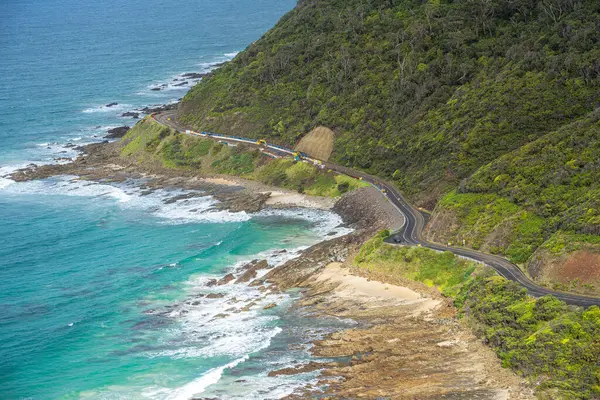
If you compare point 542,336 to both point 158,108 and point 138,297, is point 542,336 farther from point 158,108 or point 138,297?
point 158,108

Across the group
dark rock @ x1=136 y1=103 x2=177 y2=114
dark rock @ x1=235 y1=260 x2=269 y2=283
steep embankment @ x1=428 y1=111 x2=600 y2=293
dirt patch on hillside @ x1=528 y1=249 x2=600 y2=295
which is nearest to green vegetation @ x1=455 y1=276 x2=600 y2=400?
dirt patch on hillside @ x1=528 y1=249 x2=600 y2=295

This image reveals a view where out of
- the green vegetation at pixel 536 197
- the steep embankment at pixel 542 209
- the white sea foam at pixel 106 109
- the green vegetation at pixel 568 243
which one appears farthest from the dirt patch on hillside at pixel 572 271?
the white sea foam at pixel 106 109

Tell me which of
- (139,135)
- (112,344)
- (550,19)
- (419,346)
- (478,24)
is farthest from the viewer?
(139,135)

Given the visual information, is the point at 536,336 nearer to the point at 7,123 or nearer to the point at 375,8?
the point at 375,8

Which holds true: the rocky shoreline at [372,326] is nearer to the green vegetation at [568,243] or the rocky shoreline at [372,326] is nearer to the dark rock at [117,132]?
the green vegetation at [568,243]

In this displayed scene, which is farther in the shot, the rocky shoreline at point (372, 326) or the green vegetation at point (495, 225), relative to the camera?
the green vegetation at point (495, 225)

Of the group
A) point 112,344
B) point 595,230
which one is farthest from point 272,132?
point 595,230
